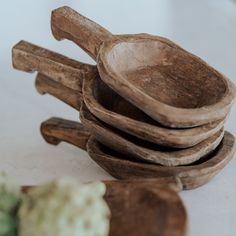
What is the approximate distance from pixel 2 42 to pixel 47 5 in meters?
0.18

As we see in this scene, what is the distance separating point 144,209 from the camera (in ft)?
1.82

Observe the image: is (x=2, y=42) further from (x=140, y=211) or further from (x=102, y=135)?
(x=140, y=211)

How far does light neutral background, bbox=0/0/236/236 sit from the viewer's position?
0.74 metres

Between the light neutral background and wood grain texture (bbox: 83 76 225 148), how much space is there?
8cm

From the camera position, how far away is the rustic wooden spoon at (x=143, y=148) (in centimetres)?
70

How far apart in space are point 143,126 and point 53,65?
0.17 m

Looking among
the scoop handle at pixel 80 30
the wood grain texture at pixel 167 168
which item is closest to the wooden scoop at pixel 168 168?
the wood grain texture at pixel 167 168

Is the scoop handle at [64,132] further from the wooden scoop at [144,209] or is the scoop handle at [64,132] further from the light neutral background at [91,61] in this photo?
the wooden scoop at [144,209]

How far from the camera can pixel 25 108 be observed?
0.94m

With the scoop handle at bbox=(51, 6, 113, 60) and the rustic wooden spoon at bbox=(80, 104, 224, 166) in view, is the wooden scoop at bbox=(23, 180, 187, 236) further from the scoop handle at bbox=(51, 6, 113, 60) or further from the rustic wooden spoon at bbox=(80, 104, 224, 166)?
the scoop handle at bbox=(51, 6, 113, 60)

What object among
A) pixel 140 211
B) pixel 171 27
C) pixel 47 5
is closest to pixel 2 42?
pixel 47 5

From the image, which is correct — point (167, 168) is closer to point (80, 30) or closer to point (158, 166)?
point (158, 166)

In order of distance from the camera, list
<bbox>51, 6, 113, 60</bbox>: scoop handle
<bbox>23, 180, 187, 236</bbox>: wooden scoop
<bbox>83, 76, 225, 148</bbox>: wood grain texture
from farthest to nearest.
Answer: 1. <bbox>51, 6, 113, 60</bbox>: scoop handle
2. <bbox>83, 76, 225, 148</bbox>: wood grain texture
3. <bbox>23, 180, 187, 236</bbox>: wooden scoop

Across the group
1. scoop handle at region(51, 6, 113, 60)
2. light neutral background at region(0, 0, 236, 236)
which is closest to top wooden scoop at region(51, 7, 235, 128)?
scoop handle at region(51, 6, 113, 60)
